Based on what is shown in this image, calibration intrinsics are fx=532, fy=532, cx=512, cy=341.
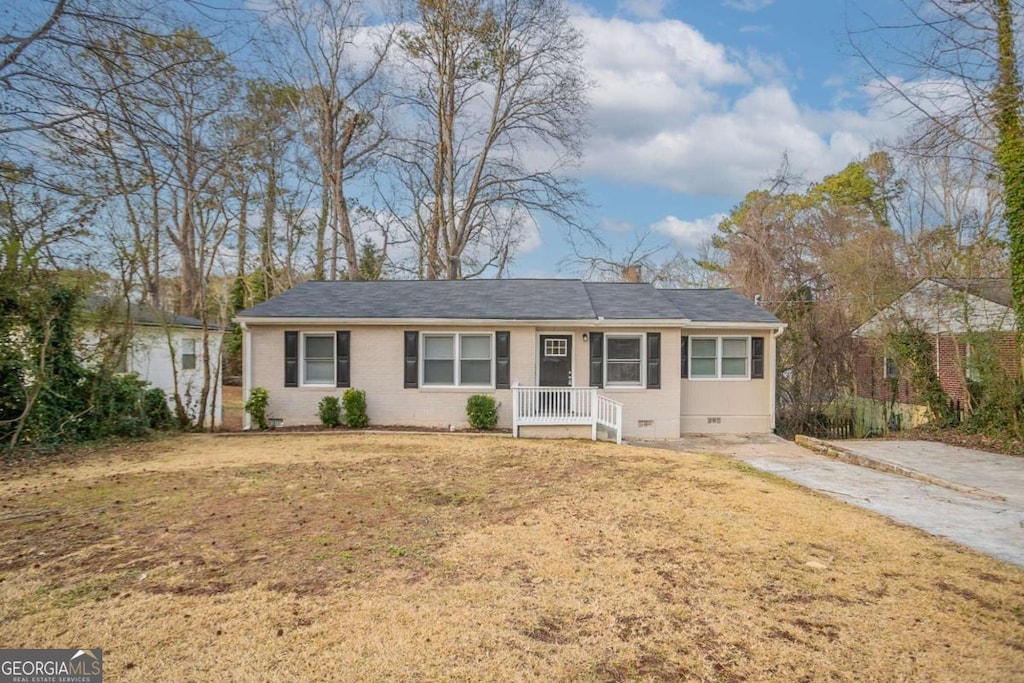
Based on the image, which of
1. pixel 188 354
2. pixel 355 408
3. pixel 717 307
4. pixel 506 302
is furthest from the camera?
pixel 188 354

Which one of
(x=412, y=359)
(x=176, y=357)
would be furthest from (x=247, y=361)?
(x=176, y=357)

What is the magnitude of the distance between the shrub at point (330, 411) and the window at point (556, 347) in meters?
5.11

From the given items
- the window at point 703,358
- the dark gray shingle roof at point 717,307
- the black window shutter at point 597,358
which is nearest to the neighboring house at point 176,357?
the black window shutter at point 597,358

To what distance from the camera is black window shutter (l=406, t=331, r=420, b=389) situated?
12.6 meters

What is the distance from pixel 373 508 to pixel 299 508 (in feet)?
2.70

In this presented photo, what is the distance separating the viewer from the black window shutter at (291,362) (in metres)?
12.7

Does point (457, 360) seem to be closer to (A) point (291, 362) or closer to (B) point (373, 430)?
(B) point (373, 430)

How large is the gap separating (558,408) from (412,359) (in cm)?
366

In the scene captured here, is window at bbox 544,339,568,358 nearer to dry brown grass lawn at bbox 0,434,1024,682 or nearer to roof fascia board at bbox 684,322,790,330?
roof fascia board at bbox 684,322,790,330

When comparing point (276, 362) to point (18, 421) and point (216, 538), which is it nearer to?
point (18, 421)

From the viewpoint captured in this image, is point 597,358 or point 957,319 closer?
point 597,358

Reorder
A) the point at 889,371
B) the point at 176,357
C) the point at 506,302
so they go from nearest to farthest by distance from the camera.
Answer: the point at 506,302, the point at 176,357, the point at 889,371

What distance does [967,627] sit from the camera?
349 centimetres

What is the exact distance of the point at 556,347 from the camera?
12.9 meters
